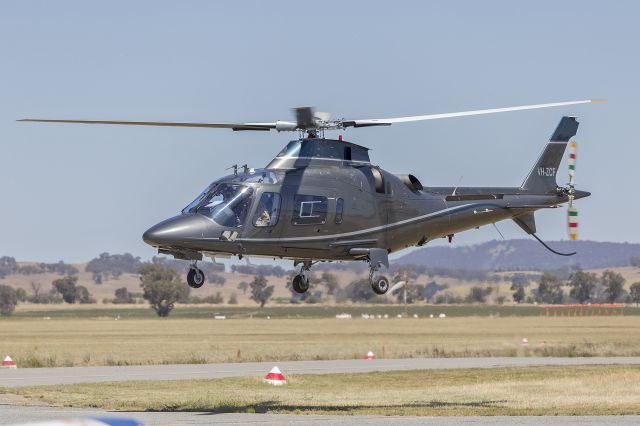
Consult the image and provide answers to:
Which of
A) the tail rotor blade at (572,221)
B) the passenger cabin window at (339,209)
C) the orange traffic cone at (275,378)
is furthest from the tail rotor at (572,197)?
the orange traffic cone at (275,378)

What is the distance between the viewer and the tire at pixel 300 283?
30.9 meters

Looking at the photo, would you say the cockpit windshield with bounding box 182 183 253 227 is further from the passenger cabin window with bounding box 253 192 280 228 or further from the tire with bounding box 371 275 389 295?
the tire with bounding box 371 275 389 295

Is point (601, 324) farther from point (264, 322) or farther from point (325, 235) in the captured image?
point (325, 235)

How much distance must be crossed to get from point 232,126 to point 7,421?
12684mm

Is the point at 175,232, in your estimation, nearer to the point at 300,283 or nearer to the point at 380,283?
the point at 300,283

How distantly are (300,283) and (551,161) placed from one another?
956 centimetres

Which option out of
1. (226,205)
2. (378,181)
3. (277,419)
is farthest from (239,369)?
(226,205)

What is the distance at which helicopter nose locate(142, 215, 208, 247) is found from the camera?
28219 mm

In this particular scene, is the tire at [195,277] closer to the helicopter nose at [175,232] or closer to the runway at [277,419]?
the helicopter nose at [175,232]

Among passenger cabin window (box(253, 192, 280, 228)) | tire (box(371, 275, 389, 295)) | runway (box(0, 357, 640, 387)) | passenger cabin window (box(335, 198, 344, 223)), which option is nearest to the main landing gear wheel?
tire (box(371, 275, 389, 295))

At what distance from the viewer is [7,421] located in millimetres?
36094

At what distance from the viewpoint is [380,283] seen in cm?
2958

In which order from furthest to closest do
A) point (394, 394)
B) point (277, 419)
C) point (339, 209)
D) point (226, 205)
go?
point (394, 394) → point (277, 419) → point (339, 209) → point (226, 205)

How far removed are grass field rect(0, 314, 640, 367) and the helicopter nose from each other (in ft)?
147
